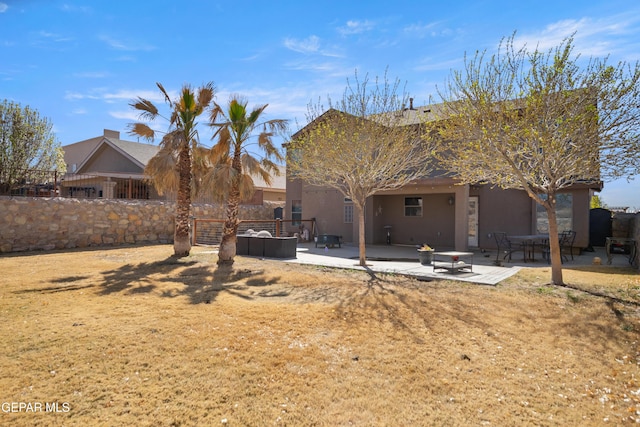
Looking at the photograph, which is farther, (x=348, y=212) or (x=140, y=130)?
(x=348, y=212)

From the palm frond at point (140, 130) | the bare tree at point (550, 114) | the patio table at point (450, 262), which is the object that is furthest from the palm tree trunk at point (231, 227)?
the bare tree at point (550, 114)

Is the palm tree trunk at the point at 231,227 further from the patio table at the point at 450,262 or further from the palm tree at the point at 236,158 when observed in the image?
the patio table at the point at 450,262

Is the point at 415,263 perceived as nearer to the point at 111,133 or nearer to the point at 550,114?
the point at 550,114

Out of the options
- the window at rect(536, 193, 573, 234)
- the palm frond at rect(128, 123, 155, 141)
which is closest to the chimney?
the palm frond at rect(128, 123, 155, 141)

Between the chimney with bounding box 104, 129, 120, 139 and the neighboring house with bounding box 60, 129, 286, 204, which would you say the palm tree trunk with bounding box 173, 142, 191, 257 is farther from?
the chimney with bounding box 104, 129, 120, 139

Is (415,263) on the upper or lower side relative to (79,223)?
lower

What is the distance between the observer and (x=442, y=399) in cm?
371

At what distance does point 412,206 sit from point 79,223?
14185 mm

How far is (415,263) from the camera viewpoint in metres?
11.9

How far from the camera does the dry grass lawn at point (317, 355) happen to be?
135 inches

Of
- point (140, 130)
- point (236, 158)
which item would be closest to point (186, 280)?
point (236, 158)

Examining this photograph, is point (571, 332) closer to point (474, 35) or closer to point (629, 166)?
point (629, 166)

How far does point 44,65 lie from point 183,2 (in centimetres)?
460

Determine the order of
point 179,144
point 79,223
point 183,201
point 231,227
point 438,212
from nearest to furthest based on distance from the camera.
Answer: point 231,227
point 179,144
point 183,201
point 79,223
point 438,212
